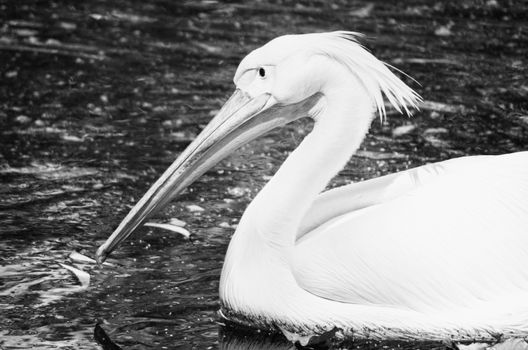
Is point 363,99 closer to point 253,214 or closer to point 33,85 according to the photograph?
point 253,214

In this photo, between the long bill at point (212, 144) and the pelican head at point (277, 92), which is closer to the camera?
the pelican head at point (277, 92)

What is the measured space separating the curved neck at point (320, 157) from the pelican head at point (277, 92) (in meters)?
0.03

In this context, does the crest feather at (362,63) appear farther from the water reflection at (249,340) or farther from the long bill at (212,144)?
the water reflection at (249,340)

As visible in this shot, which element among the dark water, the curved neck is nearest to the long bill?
Result: the curved neck

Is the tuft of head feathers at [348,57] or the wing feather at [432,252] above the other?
the tuft of head feathers at [348,57]

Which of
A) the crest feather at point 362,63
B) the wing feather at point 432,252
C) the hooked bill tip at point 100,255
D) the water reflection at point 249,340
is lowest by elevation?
the water reflection at point 249,340

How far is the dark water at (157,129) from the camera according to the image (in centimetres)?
484

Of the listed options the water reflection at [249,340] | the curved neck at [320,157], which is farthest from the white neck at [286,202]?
the water reflection at [249,340]

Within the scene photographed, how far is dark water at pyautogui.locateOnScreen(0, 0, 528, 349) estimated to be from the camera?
484cm

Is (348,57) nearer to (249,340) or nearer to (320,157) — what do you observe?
(320,157)

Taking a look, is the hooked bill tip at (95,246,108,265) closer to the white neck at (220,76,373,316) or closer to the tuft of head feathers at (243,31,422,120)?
the white neck at (220,76,373,316)

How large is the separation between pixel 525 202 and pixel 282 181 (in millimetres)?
993

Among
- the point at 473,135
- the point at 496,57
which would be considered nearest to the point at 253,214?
the point at 473,135

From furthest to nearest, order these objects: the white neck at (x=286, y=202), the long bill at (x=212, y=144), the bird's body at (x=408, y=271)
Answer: the long bill at (x=212, y=144) → the white neck at (x=286, y=202) → the bird's body at (x=408, y=271)
